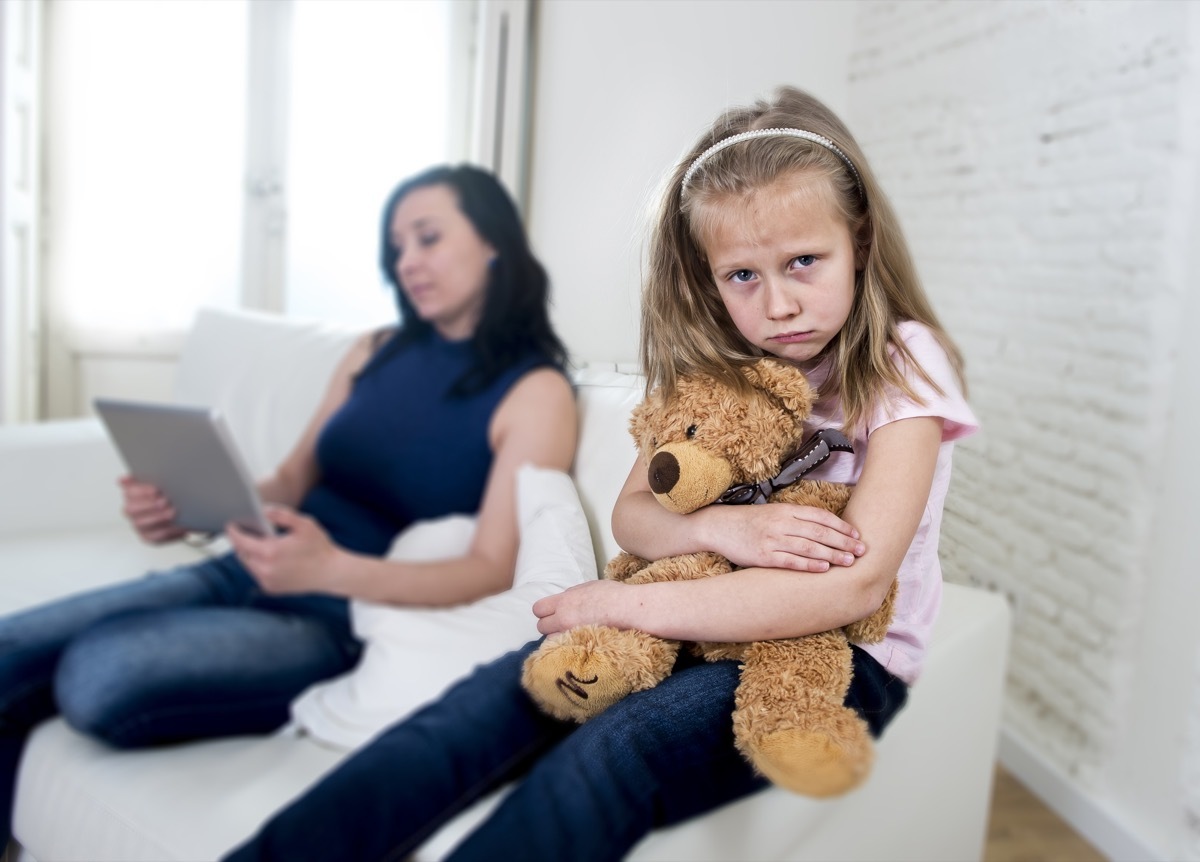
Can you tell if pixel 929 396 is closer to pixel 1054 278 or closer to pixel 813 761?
pixel 813 761

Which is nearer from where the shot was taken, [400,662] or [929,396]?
[929,396]

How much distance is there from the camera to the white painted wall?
278 mm

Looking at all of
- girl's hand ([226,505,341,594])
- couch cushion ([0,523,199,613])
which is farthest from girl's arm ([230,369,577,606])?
couch cushion ([0,523,199,613])

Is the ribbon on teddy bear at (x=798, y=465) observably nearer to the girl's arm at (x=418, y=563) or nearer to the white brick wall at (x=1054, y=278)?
the white brick wall at (x=1054, y=278)

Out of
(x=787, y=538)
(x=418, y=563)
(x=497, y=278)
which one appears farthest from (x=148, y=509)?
(x=787, y=538)

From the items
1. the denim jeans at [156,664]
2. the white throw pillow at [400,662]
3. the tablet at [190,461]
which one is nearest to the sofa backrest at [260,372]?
the tablet at [190,461]

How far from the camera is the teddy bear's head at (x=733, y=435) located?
22 cm

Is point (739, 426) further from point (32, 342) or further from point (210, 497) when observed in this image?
point (32, 342)

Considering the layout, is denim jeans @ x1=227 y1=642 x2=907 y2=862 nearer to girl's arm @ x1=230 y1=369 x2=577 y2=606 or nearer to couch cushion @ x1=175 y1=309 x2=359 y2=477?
girl's arm @ x1=230 y1=369 x2=577 y2=606

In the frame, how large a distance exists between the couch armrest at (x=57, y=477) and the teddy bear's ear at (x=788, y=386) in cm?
115

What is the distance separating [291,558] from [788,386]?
63 cm

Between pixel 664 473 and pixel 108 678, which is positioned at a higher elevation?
pixel 664 473

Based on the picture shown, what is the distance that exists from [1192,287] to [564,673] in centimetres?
43

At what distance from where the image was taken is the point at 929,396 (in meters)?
0.23
